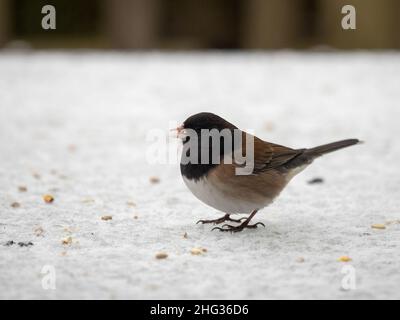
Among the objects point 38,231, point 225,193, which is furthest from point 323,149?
point 38,231

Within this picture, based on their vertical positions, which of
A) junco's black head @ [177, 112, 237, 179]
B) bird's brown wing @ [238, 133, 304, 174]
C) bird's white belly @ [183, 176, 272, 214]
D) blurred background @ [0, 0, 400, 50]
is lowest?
bird's white belly @ [183, 176, 272, 214]

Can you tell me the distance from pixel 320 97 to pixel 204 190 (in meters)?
4.54

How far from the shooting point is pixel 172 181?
4973 mm

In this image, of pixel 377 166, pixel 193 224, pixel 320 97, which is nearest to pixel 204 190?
pixel 193 224

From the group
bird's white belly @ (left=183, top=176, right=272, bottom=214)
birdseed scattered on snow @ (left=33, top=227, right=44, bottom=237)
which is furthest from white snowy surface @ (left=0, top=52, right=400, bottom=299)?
bird's white belly @ (left=183, top=176, right=272, bottom=214)

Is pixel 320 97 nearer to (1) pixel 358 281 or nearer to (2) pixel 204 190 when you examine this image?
(2) pixel 204 190

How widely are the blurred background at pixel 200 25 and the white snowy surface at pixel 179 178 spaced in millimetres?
683

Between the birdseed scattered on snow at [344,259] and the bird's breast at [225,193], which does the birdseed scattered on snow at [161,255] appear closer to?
the bird's breast at [225,193]

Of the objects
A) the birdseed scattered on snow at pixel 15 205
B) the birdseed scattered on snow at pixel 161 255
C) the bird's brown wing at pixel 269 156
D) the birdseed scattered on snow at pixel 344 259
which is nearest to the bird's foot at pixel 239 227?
the bird's brown wing at pixel 269 156

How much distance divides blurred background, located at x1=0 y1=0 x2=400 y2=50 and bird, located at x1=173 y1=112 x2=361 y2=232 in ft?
22.2

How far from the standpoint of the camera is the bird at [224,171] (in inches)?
138

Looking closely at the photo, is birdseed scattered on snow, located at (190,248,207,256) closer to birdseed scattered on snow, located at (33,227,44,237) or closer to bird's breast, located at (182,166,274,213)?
bird's breast, located at (182,166,274,213)

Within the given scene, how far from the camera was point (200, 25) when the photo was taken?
1134 centimetres

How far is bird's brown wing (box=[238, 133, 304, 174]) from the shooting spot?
3785 millimetres
